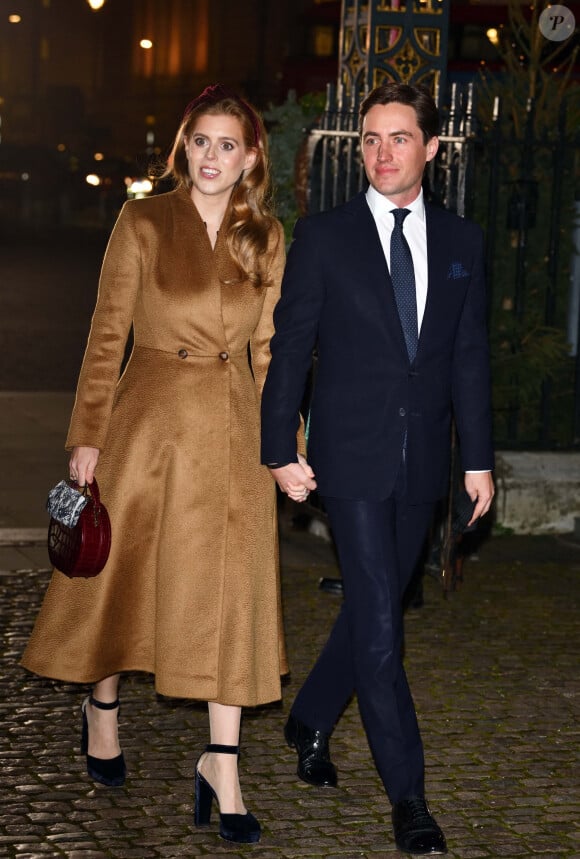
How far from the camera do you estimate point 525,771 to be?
5133 mm

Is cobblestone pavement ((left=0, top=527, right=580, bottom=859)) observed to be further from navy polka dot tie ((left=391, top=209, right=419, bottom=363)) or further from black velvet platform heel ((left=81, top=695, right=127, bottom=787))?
navy polka dot tie ((left=391, top=209, right=419, bottom=363))

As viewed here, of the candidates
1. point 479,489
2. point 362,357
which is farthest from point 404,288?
point 479,489

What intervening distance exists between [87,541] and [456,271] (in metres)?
1.29

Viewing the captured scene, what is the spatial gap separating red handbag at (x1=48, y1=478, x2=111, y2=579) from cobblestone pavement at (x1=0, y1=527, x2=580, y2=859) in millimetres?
714

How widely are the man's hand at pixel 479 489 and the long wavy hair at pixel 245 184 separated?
2.75 ft

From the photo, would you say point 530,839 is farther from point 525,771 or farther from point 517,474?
point 517,474

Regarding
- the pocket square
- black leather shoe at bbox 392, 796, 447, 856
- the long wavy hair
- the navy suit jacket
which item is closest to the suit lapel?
the navy suit jacket

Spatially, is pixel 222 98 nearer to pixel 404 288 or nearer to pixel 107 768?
pixel 404 288

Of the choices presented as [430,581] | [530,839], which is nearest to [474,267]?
[530,839]

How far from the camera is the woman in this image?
14.9 feet

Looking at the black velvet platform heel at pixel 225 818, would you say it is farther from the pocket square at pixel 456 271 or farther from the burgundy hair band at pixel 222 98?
the burgundy hair band at pixel 222 98

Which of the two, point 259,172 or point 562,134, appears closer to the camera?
point 259,172

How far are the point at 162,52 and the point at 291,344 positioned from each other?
7764 cm

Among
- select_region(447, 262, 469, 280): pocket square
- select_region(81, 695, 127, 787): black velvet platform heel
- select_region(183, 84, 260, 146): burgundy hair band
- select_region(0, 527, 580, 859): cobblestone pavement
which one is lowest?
select_region(0, 527, 580, 859): cobblestone pavement
